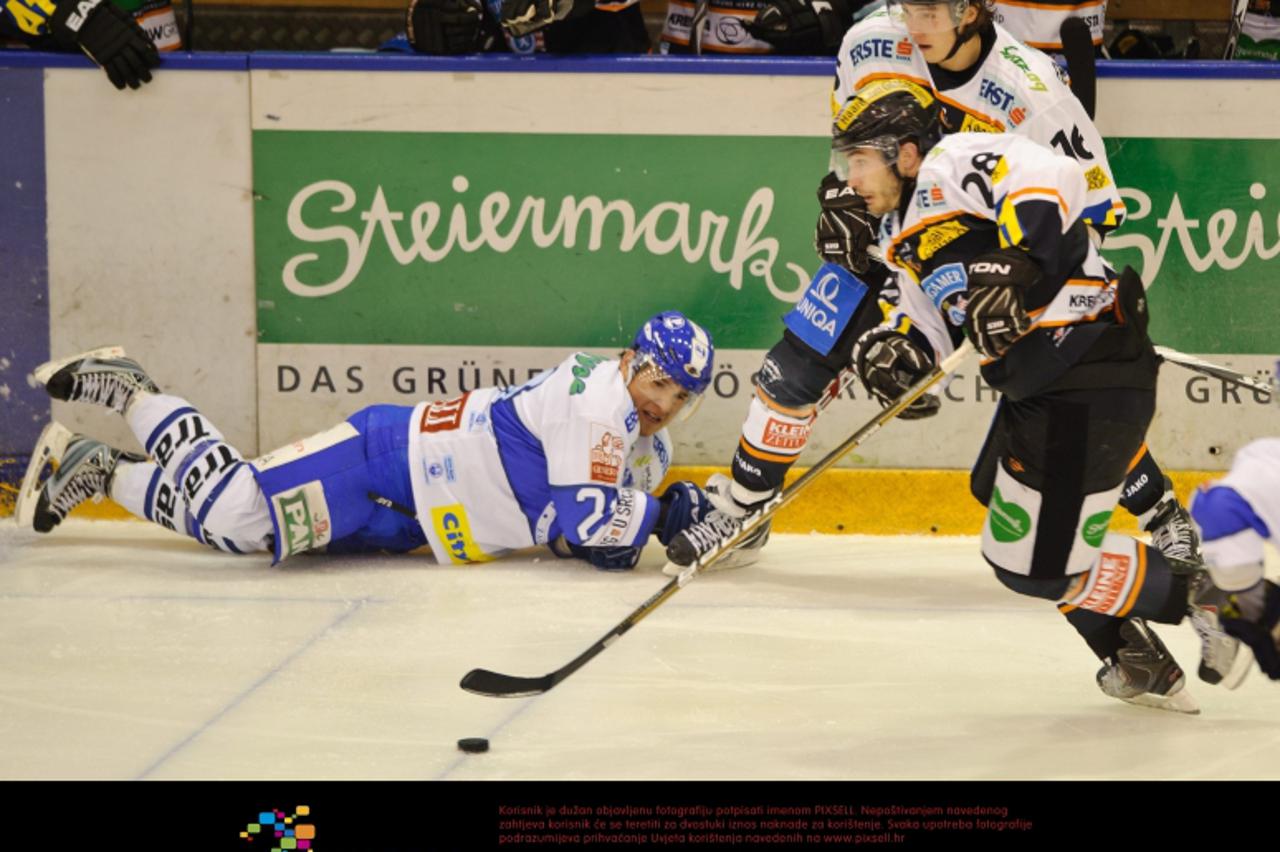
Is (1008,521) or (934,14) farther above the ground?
(934,14)

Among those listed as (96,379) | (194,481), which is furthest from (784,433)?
(96,379)

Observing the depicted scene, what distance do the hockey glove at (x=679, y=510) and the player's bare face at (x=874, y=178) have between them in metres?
1.24

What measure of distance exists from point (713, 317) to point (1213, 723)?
2.04 m

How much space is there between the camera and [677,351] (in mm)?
4660

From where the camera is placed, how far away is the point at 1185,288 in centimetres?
512

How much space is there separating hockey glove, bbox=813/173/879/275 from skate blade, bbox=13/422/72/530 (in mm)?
2025

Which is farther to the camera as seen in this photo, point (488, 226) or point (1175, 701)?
point (488, 226)

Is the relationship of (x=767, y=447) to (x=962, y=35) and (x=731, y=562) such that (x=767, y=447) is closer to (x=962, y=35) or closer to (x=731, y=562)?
(x=731, y=562)

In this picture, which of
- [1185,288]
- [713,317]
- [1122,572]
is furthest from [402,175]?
[1122,572]

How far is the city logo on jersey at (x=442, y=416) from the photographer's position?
474 cm

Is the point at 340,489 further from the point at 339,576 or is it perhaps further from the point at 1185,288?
the point at 1185,288

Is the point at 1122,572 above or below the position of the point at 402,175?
below

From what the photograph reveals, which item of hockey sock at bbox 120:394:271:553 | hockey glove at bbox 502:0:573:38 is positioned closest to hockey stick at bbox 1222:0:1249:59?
hockey glove at bbox 502:0:573:38

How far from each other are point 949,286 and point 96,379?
Answer: 2360 mm
